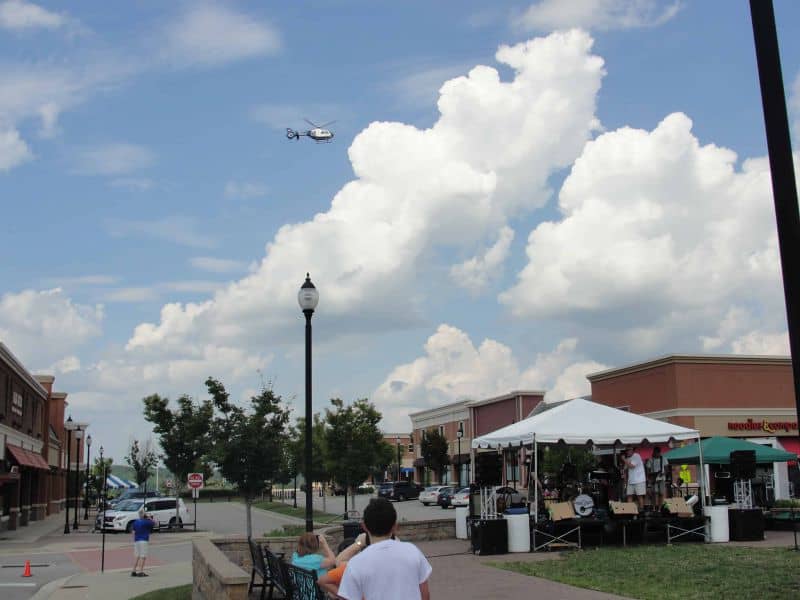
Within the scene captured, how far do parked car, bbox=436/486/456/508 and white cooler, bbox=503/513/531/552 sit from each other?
1438 inches

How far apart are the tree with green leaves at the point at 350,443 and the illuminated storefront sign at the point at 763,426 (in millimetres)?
17838

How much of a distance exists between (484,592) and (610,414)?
8.41 m

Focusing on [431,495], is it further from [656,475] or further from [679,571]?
[679,571]

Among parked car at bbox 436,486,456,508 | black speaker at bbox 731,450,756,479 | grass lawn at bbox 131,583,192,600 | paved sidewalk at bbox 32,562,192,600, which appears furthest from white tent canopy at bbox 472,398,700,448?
parked car at bbox 436,486,456,508

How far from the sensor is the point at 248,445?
31.5m

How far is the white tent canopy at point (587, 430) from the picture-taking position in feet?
62.7

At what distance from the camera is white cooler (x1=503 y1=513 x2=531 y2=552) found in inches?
700

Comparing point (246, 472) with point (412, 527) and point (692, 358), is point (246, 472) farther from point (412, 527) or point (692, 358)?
point (692, 358)

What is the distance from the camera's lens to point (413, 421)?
94125mm

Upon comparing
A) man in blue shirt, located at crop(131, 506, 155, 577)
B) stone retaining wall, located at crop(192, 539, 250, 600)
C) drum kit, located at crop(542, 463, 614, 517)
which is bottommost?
man in blue shirt, located at crop(131, 506, 155, 577)

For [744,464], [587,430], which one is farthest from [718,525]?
[587,430]

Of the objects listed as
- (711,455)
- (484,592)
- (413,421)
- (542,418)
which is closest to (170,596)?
(484,592)

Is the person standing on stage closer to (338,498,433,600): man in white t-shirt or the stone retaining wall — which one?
the stone retaining wall

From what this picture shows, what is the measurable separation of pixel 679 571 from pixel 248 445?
19954 millimetres
